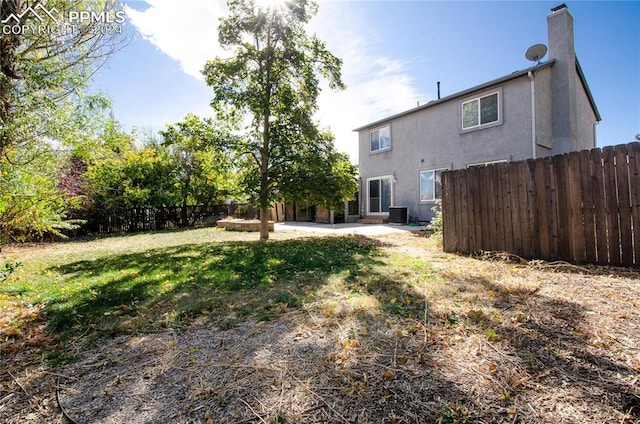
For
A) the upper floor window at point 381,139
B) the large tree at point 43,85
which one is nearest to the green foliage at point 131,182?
the large tree at point 43,85

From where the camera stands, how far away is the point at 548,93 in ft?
35.9

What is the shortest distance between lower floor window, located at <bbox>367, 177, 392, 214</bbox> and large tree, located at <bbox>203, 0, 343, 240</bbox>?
25.6 ft

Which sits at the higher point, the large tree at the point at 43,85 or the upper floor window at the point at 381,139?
the upper floor window at the point at 381,139

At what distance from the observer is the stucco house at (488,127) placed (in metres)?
10.6

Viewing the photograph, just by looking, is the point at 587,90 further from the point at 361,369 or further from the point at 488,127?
the point at 361,369

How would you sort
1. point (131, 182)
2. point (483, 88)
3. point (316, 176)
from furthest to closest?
point (131, 182)
point (483, 88)
point (316, 176)

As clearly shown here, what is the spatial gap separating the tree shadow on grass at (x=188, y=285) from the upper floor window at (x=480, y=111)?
8446mm

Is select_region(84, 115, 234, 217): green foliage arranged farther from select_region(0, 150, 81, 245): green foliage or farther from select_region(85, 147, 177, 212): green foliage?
select_region(0, 150, 81, 245): green foliage

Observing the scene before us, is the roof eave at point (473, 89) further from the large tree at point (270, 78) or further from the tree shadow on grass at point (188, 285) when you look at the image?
the tree shadow on grass at point (188, 285)

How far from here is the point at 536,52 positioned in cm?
1090

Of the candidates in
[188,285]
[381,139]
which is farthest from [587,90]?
[188,285]

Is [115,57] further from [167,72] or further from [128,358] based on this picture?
[128,358]

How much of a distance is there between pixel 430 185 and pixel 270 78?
8.60 meters

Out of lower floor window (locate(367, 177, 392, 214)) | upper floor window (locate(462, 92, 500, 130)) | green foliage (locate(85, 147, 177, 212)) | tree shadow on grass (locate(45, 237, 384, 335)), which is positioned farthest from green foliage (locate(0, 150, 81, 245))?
Result: upper floor window (locate(462, 92, 500, 130))
